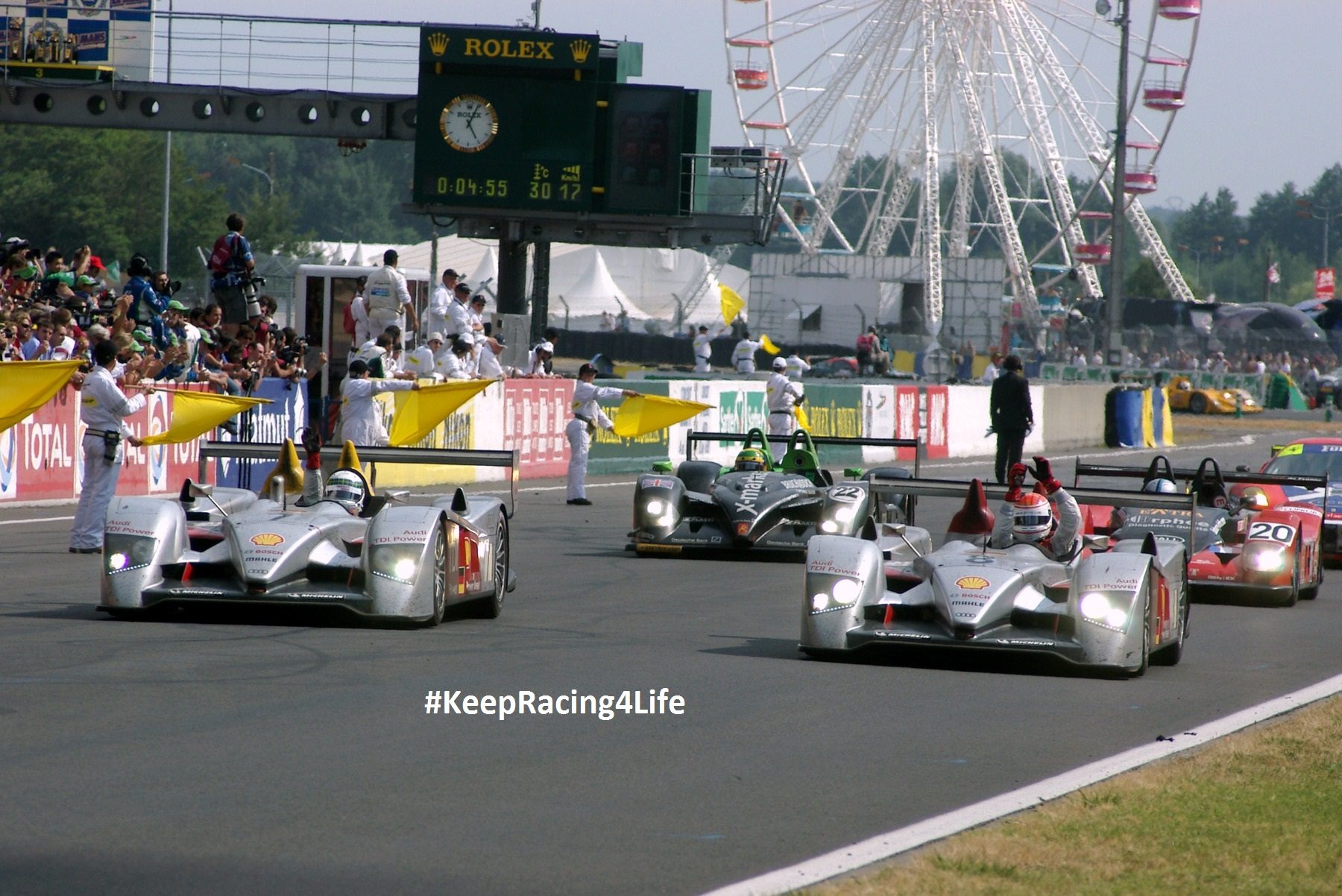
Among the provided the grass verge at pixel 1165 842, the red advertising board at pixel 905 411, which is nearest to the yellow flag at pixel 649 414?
the grass verge at pixel 1165 842

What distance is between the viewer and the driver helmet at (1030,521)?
10492 mm

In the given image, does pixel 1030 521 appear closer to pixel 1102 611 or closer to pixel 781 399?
pixel 1102 611

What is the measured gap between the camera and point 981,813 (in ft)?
20.5

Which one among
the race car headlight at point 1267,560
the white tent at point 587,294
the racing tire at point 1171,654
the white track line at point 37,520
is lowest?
the white track line at point 37,520

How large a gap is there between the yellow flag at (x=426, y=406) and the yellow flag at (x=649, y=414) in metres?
1.59

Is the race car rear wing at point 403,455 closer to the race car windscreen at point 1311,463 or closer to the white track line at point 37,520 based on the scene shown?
the white track line at point 37,520

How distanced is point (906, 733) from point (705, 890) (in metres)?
2.78

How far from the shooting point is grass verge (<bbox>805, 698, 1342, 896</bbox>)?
17.4 feet

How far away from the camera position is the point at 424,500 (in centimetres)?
1648

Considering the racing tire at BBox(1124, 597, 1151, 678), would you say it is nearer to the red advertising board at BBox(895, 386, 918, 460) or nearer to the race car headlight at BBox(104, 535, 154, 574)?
the race car headlight at BBox(104, 535, 154, 574)

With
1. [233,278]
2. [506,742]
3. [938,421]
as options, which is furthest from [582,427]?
[938,421]

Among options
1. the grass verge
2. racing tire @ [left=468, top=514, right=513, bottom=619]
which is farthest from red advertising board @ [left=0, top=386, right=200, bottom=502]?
the grass verge

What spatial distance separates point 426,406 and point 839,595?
1102cm

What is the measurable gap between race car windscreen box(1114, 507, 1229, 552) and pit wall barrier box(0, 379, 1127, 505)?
18.0 ft
